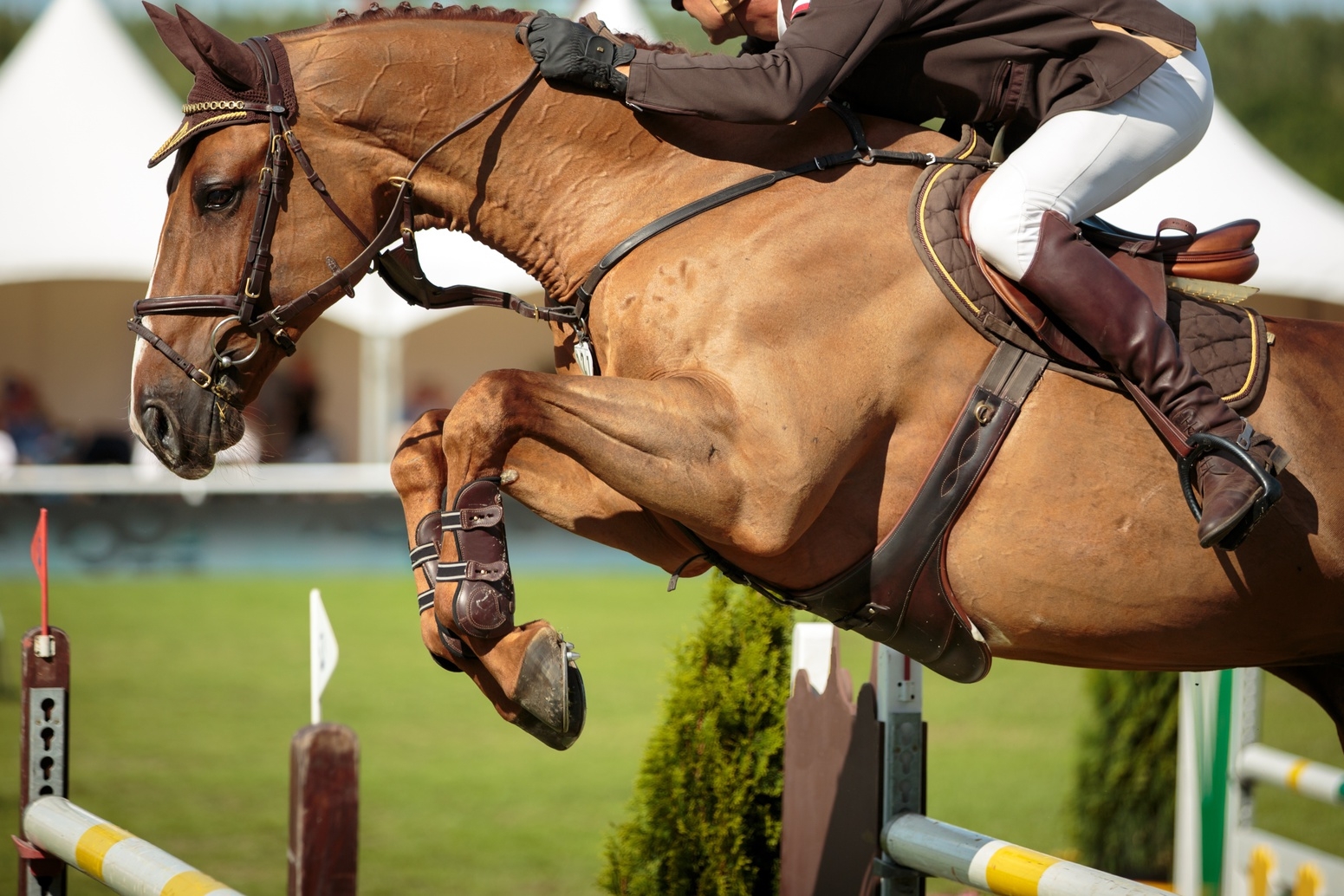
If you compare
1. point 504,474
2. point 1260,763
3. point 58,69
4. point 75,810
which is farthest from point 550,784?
point 58,69

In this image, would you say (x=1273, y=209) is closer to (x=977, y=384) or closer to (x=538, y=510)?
(x=977, y=384)

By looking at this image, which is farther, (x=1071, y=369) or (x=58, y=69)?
(x=58, y=69)

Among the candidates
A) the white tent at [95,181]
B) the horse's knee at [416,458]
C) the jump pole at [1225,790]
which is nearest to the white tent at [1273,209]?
the white tent at [95,181]

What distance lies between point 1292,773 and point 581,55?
12.2 feet

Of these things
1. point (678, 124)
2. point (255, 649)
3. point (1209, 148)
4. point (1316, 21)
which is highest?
point (1316, 21)

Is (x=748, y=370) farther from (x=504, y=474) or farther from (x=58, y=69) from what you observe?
(x=58, y=69)

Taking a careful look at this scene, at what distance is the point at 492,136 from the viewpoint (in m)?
2.99

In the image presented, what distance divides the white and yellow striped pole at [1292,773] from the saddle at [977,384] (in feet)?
7.23

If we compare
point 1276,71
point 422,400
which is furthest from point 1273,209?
point 1276,71

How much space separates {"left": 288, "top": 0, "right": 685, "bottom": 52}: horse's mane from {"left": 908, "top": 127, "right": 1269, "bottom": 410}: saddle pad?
0.71 metres

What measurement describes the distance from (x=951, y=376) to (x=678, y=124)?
846mm

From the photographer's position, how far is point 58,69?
1545 centimetres

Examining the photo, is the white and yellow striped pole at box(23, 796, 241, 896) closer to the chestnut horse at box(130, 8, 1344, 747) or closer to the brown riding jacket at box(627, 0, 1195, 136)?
the chestnut horse at box(130, 8, 1344, 747)

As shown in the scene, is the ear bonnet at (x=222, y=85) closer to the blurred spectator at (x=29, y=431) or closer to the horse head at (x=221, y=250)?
the horse head at (x=221, y=250)
